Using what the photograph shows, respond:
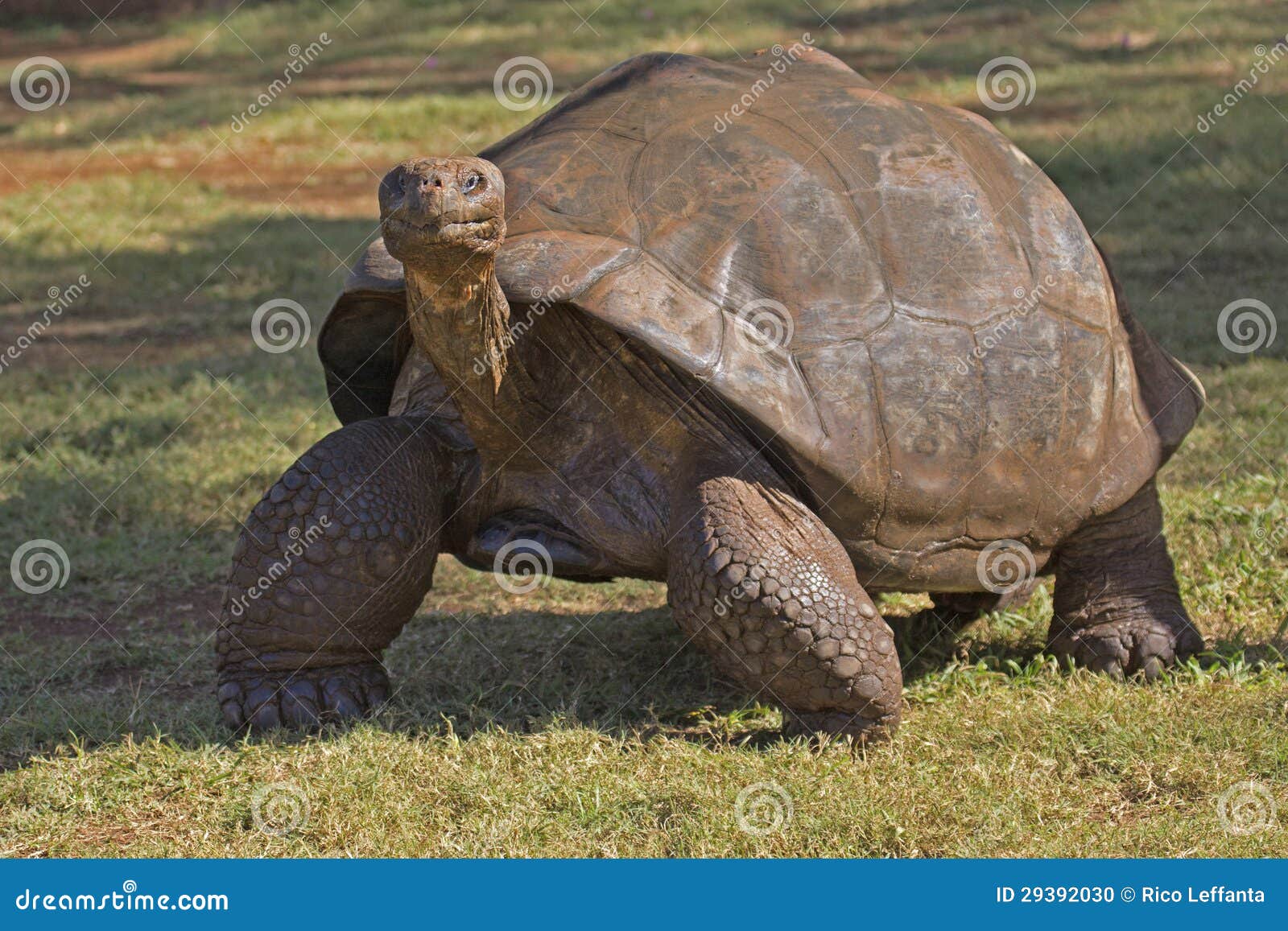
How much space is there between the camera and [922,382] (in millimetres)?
4285

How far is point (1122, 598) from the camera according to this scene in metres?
4.91

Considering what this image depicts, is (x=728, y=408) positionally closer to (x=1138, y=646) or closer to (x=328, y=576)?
(x=328, y=576)

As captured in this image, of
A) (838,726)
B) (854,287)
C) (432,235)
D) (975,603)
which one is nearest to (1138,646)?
(975,603)

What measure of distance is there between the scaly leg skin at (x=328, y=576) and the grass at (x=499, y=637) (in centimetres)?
16

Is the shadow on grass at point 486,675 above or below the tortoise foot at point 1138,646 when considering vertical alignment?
above

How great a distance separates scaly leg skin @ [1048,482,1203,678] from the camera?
4820mm

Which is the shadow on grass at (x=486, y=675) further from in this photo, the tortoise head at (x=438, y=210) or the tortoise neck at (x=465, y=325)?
the tortoise head at (x=438, y=210)

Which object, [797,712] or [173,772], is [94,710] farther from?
[797,712]

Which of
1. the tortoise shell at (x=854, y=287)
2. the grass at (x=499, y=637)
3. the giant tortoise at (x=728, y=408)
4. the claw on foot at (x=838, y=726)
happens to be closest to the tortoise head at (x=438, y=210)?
the giant tortoise at (x=728, y=408)

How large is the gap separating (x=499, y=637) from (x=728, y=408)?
1.47m

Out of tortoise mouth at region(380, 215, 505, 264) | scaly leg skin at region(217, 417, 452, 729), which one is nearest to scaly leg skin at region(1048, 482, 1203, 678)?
scaly leg skin at region(217, 417, 452, 729)

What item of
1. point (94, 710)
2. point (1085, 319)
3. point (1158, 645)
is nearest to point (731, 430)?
point (1085, 319)

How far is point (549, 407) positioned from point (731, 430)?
0.52 meters

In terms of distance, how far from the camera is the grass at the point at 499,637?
3.60 metres
